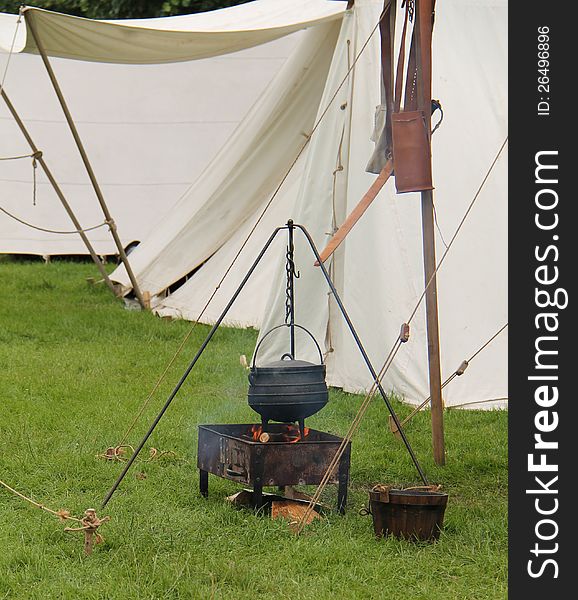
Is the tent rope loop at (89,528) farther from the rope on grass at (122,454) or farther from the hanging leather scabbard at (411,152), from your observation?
the hanging leather scabbard at (411,152)

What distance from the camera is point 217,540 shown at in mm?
3268

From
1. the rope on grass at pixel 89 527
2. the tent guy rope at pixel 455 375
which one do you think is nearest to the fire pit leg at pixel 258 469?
the rope on grass at pixel 89 527

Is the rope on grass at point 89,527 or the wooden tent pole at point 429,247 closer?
the rope on grass at point 89,527

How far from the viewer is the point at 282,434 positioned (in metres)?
3.70

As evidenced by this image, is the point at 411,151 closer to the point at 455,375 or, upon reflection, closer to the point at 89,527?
the point at 455,375

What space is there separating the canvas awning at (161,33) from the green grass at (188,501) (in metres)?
1.59

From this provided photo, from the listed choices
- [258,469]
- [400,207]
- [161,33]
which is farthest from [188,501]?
[161,33]

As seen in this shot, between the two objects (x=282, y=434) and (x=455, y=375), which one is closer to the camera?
(x=282, y=434)

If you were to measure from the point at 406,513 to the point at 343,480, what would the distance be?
1.01 ft

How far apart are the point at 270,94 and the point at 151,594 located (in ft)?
14.0

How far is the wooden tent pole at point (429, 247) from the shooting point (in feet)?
12.8

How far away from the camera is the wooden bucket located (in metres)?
3.25

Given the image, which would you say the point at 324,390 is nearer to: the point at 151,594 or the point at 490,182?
the point at 151,594

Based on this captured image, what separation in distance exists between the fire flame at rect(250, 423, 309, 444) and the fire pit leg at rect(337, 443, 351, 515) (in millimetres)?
180
